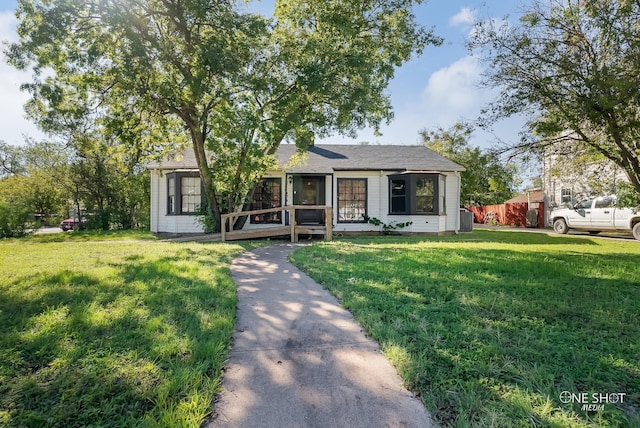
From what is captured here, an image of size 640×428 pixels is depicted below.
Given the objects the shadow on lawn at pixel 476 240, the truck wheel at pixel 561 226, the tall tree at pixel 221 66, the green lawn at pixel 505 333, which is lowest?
the green lawn at pixel 505 333

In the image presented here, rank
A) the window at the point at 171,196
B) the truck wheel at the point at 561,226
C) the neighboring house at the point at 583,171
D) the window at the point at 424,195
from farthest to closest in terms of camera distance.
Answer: the truck wheel at the point at 561,226, the window at the point at 424,195, the window at the point at 171,196, the neighboring house at the point at 583,171

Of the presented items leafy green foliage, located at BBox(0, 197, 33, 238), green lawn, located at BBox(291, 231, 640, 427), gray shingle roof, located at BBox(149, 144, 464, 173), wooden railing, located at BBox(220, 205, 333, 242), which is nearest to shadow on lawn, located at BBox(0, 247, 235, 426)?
green lawn, located at BBox(291, 231, 640, 427)

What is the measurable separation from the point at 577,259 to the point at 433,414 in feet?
22.5

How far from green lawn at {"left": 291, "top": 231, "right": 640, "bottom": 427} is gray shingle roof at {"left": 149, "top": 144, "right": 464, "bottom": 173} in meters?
8.33

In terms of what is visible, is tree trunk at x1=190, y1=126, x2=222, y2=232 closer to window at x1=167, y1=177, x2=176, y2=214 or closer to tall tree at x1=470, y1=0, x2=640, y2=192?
window at x1=167, y1=177, x2=176, y2=214

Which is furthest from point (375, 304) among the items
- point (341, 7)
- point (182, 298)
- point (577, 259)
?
point (341, 7)

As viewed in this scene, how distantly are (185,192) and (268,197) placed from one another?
3454 mm

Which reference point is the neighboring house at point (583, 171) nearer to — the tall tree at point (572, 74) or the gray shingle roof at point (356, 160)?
the tall tree at point (572, 74)

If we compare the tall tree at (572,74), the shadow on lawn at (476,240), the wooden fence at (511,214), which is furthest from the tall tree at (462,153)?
the tall tree at (572,74)

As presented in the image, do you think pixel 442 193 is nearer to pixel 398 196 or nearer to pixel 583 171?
pixel 398 196

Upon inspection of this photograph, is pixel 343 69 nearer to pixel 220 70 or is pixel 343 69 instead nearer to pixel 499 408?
pixel 220 70

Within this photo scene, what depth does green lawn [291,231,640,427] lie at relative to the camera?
1910 millimetres

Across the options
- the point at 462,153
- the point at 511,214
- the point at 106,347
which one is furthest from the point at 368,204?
the point at 462,153

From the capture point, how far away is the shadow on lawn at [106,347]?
189cm
